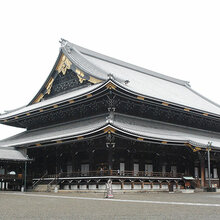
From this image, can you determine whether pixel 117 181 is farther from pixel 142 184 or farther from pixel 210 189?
pixel 210 189

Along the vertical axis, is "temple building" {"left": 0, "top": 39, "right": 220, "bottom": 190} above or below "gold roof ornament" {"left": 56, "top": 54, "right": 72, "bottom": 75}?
below

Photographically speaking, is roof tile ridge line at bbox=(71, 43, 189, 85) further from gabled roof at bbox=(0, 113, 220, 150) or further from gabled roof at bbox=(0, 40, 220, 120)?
gabled roof at bbox=(0, 113, 220, 150)

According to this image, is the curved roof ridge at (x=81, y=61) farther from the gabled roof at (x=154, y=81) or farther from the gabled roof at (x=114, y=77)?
the gabled roof at (x=154, y=81)

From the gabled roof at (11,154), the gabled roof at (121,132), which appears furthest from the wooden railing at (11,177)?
the gabled roof at (121,132)

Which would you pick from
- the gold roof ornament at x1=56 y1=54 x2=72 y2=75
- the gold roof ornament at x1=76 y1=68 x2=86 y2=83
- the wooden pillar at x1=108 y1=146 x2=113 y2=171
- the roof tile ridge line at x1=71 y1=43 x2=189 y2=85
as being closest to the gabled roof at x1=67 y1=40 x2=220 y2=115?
the roof tile ridge line at x1=71 y1=43 x2=189 y2=85

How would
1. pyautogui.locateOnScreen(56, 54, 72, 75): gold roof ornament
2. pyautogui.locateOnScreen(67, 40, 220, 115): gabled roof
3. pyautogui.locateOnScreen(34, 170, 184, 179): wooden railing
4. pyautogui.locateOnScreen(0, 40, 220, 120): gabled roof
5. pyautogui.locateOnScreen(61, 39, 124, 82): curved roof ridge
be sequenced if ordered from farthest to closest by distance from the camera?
Result: pyautogui.locateOnScreen(67, 40, 220, 115): gabled roof
pyautogui.locateOnScreen(56, 54, 72, 75): gold roof ornament
pyautogui.locateOnScreen(61, 39, 124, 82): curved roof ridge
pyautogui.locateOnScreen(0, 40, 220, 120): gabled roof
pyautogui.locateOnScreen(34, 170, 184, 179): wooden railing

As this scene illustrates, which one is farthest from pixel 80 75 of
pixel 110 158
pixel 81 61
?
pixel 110 158

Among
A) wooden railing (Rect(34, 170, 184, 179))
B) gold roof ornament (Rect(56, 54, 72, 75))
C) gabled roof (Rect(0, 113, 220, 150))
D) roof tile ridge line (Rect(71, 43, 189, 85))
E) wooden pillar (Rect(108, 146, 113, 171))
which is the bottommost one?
wooden railing (Rect(34, 170, 184, 179))

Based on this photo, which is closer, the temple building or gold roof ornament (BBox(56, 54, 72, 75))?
the temple building

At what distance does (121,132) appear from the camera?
1133 inches

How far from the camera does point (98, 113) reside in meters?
35.9

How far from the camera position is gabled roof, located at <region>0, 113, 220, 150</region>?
29.4 m

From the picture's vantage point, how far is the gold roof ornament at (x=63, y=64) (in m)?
41.1

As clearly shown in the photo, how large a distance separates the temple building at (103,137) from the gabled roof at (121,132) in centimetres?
8
